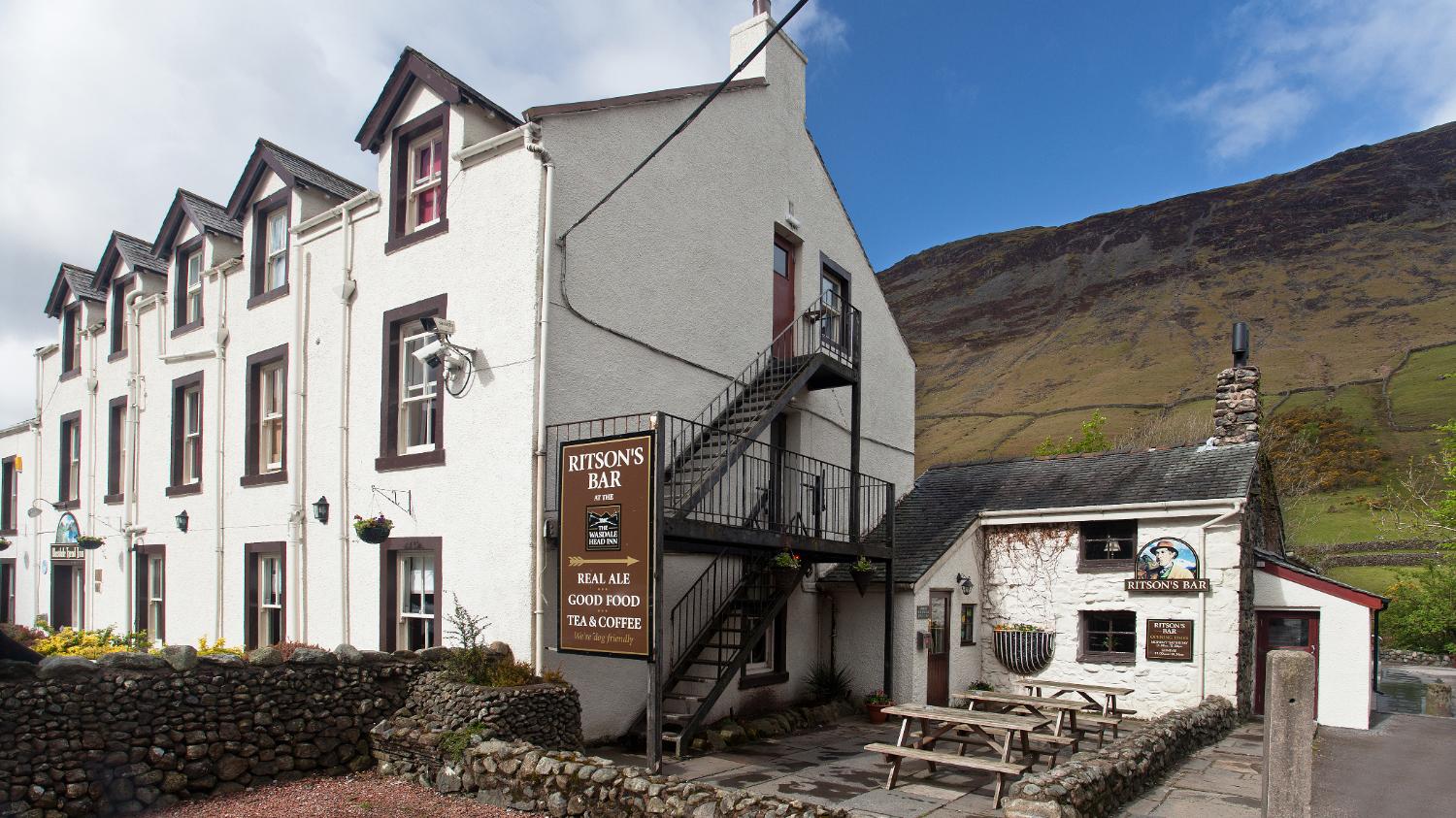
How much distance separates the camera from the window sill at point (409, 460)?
11.3 metres

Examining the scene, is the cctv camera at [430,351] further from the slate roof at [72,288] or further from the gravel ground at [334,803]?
the slate roof at [72,288]

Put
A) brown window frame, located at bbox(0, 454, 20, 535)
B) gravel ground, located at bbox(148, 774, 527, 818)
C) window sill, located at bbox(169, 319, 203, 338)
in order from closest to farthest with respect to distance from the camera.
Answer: gravel ground, located at bbox(148, 774, 527, 818) < window sill, located at bbox(169, 319, 203, 338) < brown window frame, located at bbox(0, 454, 20, 535)

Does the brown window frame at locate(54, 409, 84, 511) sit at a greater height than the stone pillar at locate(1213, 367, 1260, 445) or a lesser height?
lesser

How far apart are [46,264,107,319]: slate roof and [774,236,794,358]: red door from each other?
14764 millimetres

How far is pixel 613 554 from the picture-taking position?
9.39m

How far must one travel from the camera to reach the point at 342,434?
500 inches

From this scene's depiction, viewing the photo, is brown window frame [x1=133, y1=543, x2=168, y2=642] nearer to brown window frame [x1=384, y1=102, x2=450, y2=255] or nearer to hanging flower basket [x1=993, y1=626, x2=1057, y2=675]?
brown window frame [x1=384, y1=102, x2=450, y2=255]

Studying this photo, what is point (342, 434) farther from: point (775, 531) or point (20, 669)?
point (775, 531)

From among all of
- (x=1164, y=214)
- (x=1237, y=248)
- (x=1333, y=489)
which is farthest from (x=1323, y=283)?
(x=1333, y=489)

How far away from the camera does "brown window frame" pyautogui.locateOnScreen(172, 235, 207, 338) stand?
16453mm

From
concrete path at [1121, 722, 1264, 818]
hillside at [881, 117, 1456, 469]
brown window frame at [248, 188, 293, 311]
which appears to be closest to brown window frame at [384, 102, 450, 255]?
brown window frame at [248, 188, 293, 311]

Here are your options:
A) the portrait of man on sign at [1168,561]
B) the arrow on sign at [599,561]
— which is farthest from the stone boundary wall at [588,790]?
the portrait of man on sign at [1168,561]

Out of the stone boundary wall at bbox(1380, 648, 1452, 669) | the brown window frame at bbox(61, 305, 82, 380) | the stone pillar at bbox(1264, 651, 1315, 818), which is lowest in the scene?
the stone boundary wall at bbox(1380, 648, 1452, 669)

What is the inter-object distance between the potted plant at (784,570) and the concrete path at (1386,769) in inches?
247
